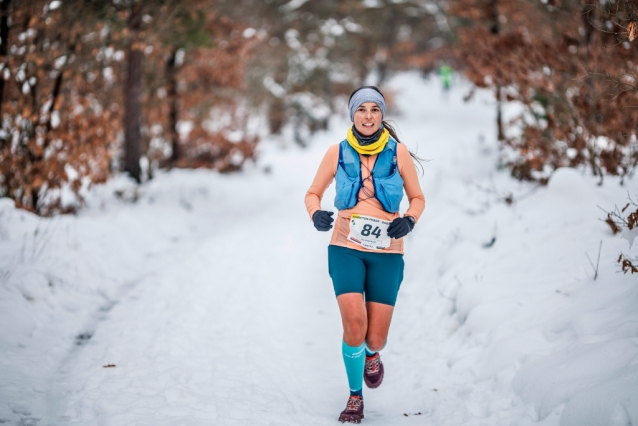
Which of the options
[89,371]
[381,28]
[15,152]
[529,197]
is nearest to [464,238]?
[529,197]

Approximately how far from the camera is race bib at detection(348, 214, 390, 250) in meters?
3.27

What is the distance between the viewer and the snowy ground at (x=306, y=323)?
10.5ft

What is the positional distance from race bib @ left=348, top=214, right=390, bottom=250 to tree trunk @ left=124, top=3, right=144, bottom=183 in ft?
27.7

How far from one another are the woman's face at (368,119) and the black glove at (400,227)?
0.62 metres

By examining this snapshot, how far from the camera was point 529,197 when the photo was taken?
6254 mm

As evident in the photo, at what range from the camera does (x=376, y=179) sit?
3.29m

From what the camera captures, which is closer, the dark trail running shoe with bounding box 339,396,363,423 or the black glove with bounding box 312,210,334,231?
the black glove with bounding box 312,210,334,231

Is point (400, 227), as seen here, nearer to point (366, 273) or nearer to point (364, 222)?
point (364, 222)

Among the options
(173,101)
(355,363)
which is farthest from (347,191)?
(173,101)

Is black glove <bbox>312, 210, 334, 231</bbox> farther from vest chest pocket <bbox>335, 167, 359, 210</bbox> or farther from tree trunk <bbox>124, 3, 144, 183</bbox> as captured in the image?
tree trunk <bbox>124, 3, 144, 183</bbox>

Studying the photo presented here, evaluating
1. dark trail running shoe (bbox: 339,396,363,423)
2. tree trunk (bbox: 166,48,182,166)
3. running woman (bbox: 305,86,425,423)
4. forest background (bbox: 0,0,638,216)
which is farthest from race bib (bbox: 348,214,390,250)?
tree trunk (bbox: 166,48,182,166)

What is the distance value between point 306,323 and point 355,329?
6.72 feet

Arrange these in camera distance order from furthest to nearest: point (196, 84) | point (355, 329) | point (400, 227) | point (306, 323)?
point (196, 84) < point (306, 323) < point (355, 329) < point (400, 227)

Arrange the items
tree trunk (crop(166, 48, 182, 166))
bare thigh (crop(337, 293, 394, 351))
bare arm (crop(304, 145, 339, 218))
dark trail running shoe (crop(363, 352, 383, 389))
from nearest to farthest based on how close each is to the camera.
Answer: bare thigh (crop(337, 293, 394, 351)), bare arm (crop(304, 145, 339, 218)), dark trail running shoe (crop(363, 352, 383, 389)), tree trunk (crop(166, 48, 182, 166))
